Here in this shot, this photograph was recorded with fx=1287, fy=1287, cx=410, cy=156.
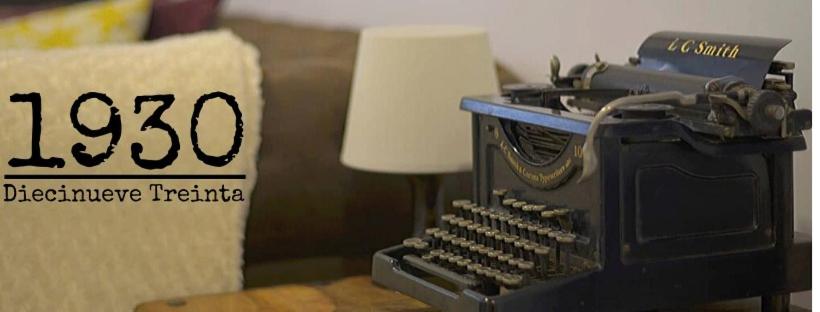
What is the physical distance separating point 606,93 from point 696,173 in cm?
26

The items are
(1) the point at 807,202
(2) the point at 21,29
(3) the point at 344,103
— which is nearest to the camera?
(1) the point at 807,202

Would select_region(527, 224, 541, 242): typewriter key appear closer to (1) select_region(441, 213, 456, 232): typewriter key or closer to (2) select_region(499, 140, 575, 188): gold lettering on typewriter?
(2) select_region(499, 140, 575, 188): gold lettering on typewriter

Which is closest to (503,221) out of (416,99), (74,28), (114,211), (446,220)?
(446,220)

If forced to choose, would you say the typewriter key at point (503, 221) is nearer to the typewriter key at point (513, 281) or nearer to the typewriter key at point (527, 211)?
the typewriter key at point (527, 211)

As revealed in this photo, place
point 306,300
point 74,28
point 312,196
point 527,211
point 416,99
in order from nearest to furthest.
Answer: point 527,211, point 306,300, point 416,99, point 312,196, point 74,28

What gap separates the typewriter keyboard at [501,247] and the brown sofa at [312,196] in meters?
0.66

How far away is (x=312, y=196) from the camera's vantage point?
8.71ft

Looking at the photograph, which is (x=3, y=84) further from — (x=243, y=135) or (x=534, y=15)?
(x=534, y=15)

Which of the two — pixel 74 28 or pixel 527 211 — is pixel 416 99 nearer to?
pixel 527 211

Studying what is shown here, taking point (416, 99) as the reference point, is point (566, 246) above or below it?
below

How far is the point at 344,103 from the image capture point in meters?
2.73

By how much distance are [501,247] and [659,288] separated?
24 centimetres

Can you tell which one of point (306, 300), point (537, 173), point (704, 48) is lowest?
point (306, 300)

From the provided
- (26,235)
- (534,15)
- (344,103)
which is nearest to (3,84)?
(26,235)
